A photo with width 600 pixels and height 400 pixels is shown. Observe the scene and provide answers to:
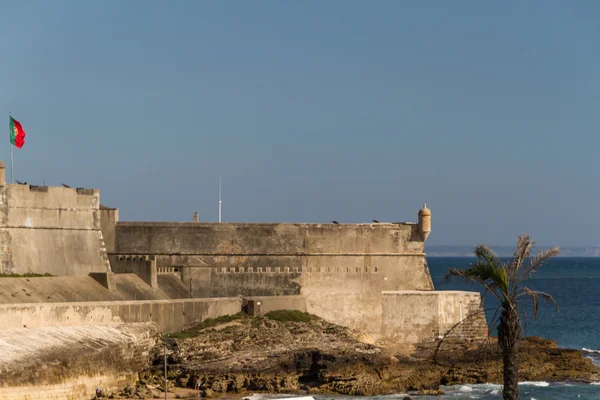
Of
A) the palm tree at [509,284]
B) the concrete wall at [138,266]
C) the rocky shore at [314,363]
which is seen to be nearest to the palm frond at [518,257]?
the palm tree at [509,284]

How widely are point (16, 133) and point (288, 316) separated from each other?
11942 millimetres

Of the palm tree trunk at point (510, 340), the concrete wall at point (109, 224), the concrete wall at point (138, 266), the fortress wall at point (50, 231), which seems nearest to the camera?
the palm tree trunk at point (510, 340)

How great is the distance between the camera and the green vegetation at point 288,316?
41.5 meters

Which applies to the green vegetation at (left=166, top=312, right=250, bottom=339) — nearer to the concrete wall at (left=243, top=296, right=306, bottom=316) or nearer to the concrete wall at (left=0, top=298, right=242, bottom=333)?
the concrete wall at (left=0, top=298, right=242, bottom=333)

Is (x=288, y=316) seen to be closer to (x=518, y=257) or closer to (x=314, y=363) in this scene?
(x=314, y=363)

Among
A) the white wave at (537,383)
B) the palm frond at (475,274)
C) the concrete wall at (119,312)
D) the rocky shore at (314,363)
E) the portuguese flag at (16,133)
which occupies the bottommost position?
the white wave at (537,383)

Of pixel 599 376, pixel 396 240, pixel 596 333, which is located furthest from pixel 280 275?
pixel 596 333

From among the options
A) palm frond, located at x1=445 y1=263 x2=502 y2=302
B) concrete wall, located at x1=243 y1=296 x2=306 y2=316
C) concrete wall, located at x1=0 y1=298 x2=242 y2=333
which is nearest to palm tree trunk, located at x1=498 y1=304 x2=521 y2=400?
palm frond, located at x1=445 y1=263 x2=502 y2=302

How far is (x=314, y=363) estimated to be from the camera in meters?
38.4

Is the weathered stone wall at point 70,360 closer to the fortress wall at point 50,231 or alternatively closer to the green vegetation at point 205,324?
the green vegetation at point 205,324

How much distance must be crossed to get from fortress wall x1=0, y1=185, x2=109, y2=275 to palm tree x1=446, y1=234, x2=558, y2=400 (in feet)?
62.9

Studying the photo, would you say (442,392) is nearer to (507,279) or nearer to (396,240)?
(396,240)

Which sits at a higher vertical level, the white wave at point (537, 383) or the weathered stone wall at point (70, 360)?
the weathered stone wall at point (70, 360)

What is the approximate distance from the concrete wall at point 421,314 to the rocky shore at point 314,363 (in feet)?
2.28
